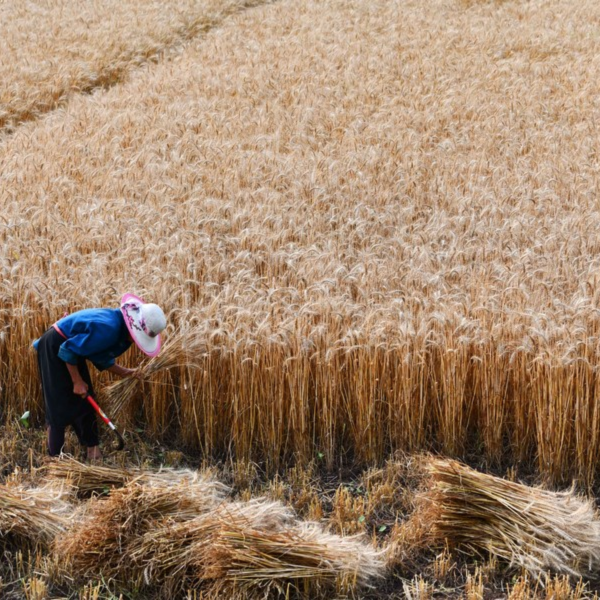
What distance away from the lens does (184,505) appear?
3.64 metres

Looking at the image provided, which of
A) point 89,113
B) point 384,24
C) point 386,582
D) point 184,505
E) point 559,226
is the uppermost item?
point 384,24

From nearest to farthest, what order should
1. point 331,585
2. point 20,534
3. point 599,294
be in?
point 331,585
point 20,534
point 599,294

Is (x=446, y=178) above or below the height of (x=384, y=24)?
below

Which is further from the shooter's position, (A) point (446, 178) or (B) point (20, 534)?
(A) point (446, 178)

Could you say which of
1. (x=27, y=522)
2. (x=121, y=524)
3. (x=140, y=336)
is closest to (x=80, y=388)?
(x=140, y=336)

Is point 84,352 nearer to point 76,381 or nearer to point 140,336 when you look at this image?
point 76,381

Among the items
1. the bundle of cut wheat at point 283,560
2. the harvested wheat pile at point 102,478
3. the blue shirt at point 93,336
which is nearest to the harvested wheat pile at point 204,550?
the bundle of cut wheat at point 283,560

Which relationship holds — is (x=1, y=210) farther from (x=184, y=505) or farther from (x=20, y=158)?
(x=184, y=505)

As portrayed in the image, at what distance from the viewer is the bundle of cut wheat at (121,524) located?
134 inches

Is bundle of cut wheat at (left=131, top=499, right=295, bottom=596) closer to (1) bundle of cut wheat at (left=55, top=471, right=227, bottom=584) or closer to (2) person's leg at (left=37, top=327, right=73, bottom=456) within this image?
(1) bundle of cut wheat at (left=55, top=471, right=227, bottom=584)

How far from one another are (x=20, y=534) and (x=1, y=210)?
3.40 m

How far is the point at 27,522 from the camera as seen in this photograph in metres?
3.59

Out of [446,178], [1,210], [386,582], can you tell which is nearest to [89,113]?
[1,210]

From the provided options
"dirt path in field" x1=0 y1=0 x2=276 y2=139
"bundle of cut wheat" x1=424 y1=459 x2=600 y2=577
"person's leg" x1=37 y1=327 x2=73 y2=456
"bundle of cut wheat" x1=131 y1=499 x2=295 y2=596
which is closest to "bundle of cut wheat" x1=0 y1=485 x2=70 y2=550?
"bundle of cut wheat" x1=131 y1=499 x2=295 y2=596
